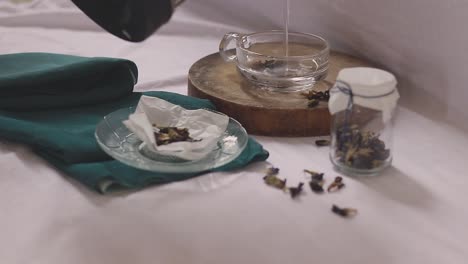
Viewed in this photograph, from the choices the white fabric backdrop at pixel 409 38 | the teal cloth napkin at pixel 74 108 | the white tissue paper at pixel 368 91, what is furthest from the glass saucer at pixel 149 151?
the white fabric backdrop at pixel 409 38

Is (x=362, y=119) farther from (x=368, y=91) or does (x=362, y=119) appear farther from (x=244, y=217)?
(x=244, y=217)

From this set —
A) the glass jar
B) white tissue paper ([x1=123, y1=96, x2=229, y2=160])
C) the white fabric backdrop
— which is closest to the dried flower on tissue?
white tissue paper ([x1=123, y1=96, x2=229, y2=160])

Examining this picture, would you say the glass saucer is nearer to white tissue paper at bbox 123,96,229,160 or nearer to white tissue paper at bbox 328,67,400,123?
white tissue paper at bbox 123,96,229,160

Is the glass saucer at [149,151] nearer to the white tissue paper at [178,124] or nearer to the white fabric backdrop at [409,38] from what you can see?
the white tissue paper at [178,124]

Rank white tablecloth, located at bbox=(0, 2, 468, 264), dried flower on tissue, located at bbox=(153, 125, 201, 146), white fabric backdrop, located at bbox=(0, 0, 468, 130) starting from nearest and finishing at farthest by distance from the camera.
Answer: white tablecloth, located at bbox=(0, 2, 468, 264) → dried flower on tissue, located at bbox=(153, 125, 201, 146) → white fabric backdrop, located at bbox=(0, 0, 468, 130)

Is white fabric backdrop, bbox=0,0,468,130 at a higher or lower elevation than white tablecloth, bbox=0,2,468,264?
higher

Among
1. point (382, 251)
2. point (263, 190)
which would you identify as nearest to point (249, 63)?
point (263, 190)
